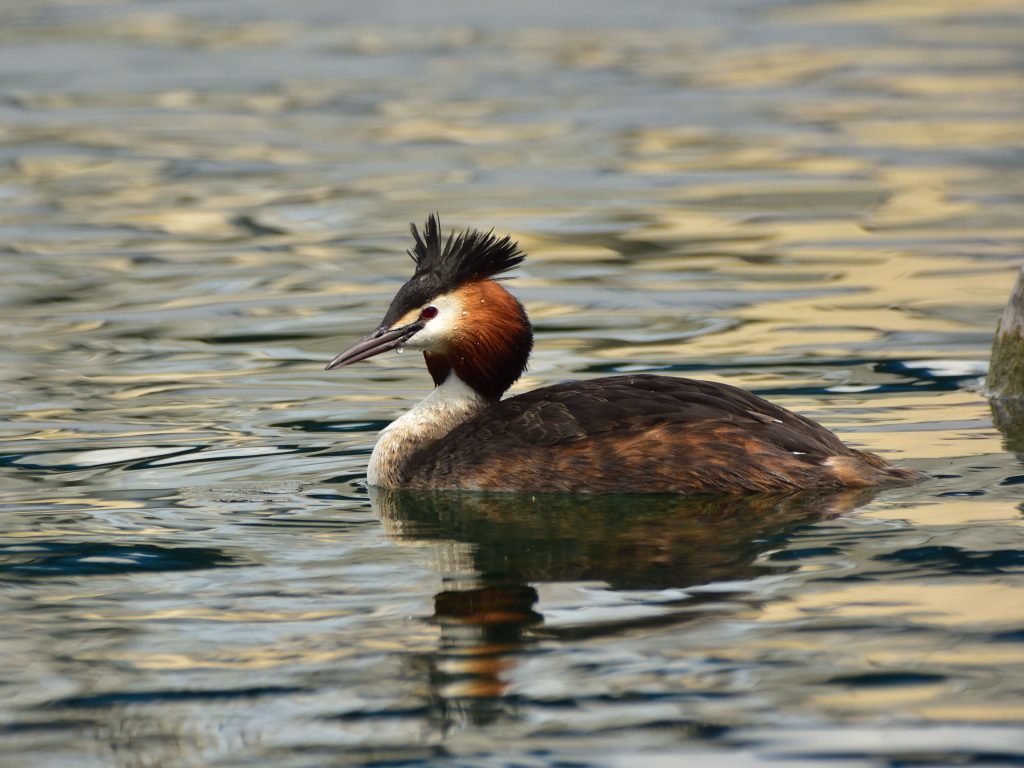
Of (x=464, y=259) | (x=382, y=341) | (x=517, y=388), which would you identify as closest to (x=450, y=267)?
(x=464, y=259)

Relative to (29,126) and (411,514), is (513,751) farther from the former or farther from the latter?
(29,126)

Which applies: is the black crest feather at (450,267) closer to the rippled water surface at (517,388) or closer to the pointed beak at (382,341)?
the pointed beak at (382,341)

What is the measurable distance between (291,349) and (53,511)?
3.84 meters

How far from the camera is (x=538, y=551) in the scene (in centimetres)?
746

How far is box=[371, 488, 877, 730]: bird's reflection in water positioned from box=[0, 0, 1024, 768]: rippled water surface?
24 millimetres

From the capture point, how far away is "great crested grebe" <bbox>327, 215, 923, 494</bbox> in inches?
318

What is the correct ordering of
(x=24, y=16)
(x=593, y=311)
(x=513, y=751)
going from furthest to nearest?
(x=24, y=16) < (x=593, y=311) < (x=513, y=751)

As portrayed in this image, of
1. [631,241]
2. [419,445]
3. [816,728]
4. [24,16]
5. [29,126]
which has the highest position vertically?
[24,16]

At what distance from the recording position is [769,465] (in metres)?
8.02

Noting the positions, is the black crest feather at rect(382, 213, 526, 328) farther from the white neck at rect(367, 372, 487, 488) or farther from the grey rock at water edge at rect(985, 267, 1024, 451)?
the grey rock at water edge at rect(985, 267, 1024, 451)

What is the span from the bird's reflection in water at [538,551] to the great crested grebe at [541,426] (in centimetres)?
9

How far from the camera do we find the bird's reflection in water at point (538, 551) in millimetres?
6105

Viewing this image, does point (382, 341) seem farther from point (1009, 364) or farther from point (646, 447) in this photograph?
point (1009, 364)

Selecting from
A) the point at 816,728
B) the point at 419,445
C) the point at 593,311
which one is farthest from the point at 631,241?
the point at 816,728
